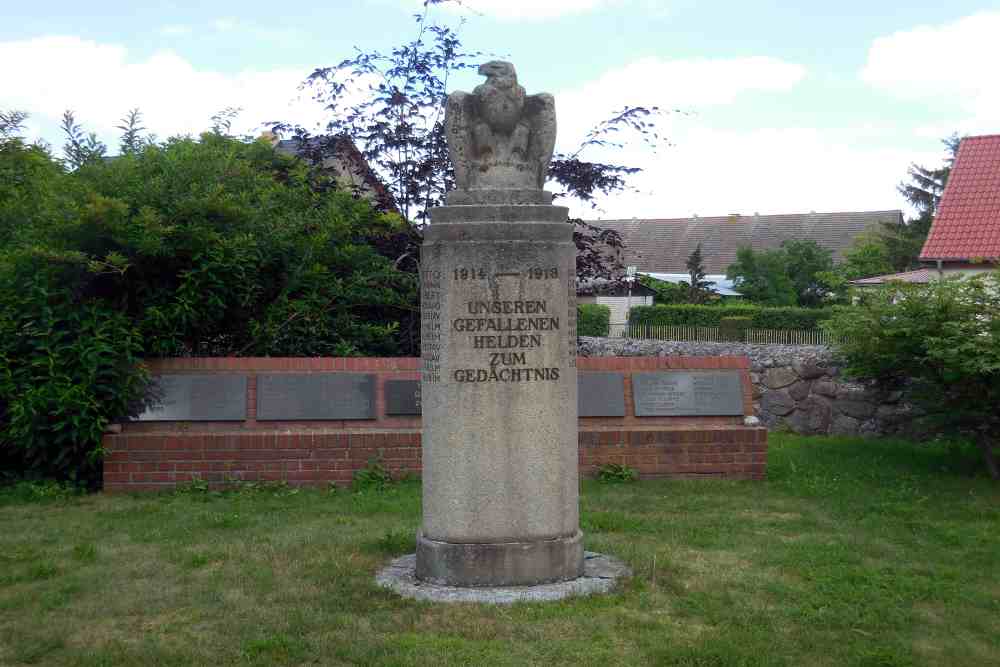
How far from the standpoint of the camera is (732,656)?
5.16 meters

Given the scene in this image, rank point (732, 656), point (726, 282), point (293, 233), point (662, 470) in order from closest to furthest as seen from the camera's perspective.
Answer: point (732, 656)
point (662, 470)
point (293, 233)
point (726, 282)

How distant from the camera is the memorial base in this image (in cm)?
626

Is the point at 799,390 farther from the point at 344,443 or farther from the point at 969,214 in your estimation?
the point at 969,214

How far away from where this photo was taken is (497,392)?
619 centimetres

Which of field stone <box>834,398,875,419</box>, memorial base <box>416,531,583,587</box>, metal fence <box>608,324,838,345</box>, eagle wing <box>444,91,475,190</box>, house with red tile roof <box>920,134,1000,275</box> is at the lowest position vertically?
memorial base <box>416,531,583,587</box>

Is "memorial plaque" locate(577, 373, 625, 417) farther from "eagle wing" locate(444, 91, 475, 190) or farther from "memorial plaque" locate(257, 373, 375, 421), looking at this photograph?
"eagle wing" locate(444, 91, 475, 190)

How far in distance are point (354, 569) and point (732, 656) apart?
2.57 m

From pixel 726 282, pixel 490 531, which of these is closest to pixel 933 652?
pixel 490 531

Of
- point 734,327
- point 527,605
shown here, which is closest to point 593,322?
point 734,327

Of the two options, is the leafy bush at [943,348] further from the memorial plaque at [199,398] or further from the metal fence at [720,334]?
the metal fence at [720,334]

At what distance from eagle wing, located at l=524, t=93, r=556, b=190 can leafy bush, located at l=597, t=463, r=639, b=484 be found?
4.07 m

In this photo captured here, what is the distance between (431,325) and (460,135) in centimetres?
123

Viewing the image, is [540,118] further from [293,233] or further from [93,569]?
[293,233]

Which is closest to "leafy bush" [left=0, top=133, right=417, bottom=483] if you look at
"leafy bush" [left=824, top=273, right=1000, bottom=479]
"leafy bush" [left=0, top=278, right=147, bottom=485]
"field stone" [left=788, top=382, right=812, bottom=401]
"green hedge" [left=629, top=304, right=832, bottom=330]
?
"leafy bush" [left=0, top=278, right=147, bottom=485]
